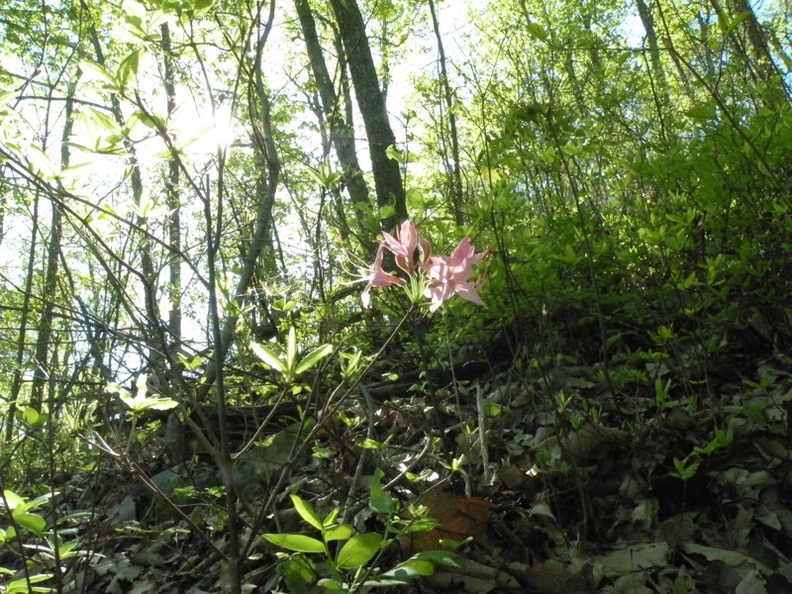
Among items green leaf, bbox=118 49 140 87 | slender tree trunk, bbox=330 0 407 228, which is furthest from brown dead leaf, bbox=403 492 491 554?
slender tree trunk, bbox=330 0 407 228

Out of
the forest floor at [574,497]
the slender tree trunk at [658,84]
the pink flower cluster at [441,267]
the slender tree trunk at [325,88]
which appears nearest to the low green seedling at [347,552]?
the forest floor at [574,497]

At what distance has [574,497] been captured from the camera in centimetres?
214

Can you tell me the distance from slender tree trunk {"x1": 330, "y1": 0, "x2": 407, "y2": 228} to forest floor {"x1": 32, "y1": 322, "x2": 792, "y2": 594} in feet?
6.23

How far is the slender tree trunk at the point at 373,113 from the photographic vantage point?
4.37 m

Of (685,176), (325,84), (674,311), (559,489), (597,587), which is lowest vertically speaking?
(597,587)

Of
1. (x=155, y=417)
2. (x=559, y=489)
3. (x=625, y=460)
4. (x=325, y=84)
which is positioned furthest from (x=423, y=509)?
(x=325, y=84)

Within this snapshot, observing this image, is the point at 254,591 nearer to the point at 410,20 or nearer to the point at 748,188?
the point at 748,188

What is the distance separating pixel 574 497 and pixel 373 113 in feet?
12.1

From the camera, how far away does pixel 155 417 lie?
144 inches

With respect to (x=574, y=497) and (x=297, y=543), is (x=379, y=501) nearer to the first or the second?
(x=297, y=543)

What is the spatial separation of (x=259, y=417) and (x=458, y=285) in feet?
7.79

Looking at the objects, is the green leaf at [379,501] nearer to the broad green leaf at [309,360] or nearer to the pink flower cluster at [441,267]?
the broad green leaf at [309,360]

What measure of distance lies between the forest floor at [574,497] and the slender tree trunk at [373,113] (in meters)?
1.90

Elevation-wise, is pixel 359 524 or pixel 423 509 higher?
pixel 423 509
